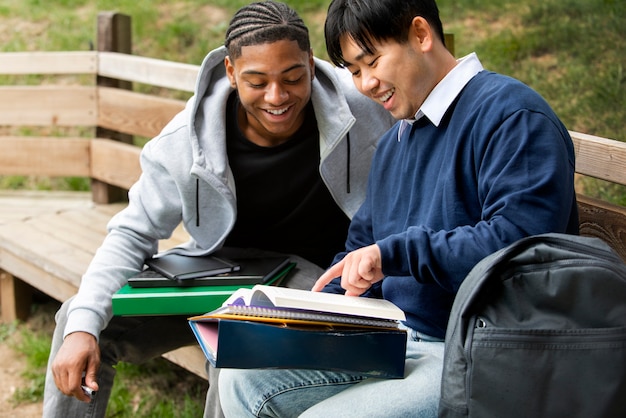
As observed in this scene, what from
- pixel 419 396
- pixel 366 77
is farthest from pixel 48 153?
pixel 419 396

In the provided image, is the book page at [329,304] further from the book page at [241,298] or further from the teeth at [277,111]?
the teeth at [277,111]

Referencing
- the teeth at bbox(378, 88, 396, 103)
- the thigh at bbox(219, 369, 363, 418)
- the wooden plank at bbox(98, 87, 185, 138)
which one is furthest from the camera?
the wooden plank at bbox(98, 87, 185, 138)

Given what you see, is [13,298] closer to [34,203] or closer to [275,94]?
[34,203]

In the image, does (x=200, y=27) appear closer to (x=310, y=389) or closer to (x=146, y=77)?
(x=146, y=77)

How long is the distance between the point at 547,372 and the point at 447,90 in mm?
800

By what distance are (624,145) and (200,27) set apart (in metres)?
4.80

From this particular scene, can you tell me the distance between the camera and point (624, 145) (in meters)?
2.44

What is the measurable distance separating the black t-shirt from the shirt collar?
2.58ft

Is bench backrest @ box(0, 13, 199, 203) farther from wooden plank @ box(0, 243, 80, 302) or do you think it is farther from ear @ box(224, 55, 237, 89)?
ear @ box(224, 55, 237, 89)

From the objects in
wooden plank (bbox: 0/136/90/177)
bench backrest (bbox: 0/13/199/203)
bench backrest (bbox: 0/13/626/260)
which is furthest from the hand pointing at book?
wooden plank (bbox: 0/136/90/177)

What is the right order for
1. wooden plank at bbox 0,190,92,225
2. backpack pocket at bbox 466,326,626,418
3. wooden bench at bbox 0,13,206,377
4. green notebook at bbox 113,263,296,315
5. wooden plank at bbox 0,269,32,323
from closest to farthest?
backpack pocket at bbox 466,326,626,418, green notebook at bbox 113,263,296,315, wooden bench at bbox 0,13,206,377, wooden plank at bbox 0,269,32,323, wooden plank at bbox 0,190,92,225

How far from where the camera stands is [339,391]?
7.01ft

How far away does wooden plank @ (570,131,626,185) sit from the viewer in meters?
2.43

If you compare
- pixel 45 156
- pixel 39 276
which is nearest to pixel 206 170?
pixel 39 276
